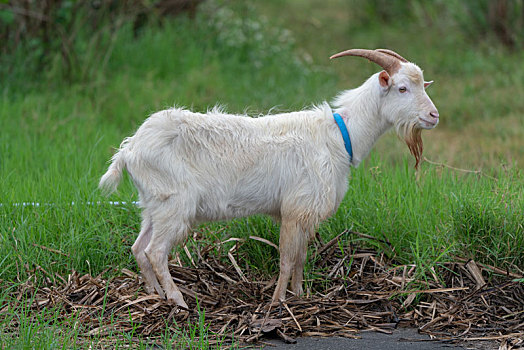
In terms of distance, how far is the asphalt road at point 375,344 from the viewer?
4.46 meters

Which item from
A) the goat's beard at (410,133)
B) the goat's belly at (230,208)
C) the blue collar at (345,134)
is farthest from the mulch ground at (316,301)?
the goat's beard at (410,133)

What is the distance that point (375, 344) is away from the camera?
4.51 meters

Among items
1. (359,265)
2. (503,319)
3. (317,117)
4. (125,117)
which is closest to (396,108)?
(317,117)

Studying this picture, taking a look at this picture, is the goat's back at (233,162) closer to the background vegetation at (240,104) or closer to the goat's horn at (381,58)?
the goat's horn at (381,58)

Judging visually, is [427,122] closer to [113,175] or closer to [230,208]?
[230,208]

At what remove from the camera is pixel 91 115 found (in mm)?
9008

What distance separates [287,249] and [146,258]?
99 cm

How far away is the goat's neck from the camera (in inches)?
207

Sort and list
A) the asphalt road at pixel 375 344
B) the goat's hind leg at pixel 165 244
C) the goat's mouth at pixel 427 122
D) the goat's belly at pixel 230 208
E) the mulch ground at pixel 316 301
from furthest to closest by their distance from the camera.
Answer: the goat's mouth at pixel 427 122, the goat's belly at pixel 230 208, the goat's hind leg at pixel 165 244, the mulch ground at pixel 316 301, the asphalt road at pixel 375 344

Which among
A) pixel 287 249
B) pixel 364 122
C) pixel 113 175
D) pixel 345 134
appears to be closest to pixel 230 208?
pixel 287 249

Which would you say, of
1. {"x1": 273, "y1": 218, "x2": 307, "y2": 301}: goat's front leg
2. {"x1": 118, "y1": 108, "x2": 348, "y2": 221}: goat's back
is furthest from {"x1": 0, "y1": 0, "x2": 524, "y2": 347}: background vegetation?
{"x1": 118, "y1": 108, "x2": 348, "y2": 221}: goat's back

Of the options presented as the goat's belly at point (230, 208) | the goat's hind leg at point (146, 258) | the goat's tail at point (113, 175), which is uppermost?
the goat's tail at point (113, 175)

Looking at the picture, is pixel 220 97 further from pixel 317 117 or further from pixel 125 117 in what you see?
pixel 317 117

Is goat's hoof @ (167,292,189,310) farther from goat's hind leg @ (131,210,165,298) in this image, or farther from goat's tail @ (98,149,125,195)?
goat's tail @ (98,149,125,195)
